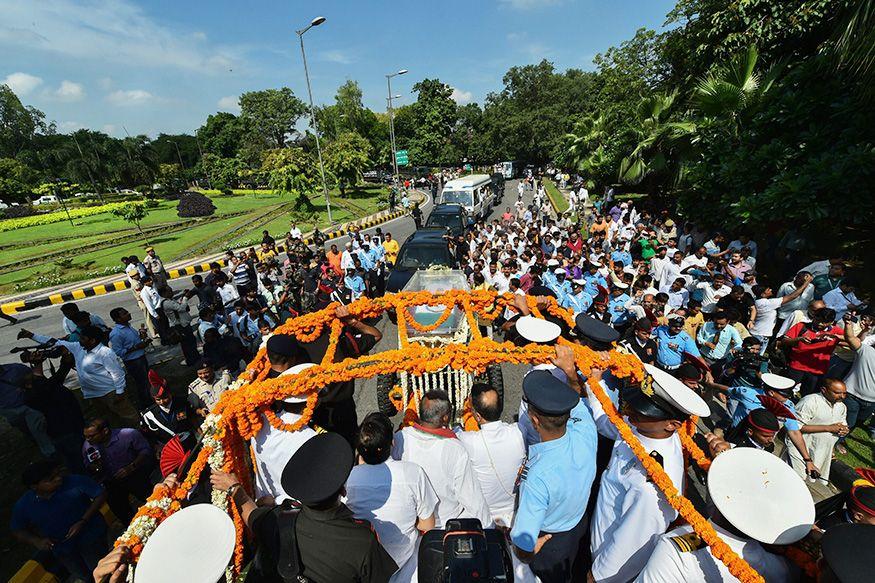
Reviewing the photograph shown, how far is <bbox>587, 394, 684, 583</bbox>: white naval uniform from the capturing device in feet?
8.13

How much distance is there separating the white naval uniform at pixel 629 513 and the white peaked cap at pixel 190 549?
2.44 metres

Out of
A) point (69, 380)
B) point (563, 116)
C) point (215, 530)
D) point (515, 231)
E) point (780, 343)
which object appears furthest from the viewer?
point (563, 116)

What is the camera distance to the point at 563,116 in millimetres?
47906

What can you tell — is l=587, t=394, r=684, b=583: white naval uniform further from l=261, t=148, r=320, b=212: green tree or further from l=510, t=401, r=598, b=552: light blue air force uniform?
l=261, t=148, r=320, b=212: green tree

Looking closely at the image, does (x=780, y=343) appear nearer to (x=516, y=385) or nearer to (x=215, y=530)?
(x=516, y=385)

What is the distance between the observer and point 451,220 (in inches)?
659

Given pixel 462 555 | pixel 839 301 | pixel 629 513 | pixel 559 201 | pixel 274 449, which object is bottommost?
pixel 559 201

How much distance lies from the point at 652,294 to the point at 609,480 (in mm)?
4524

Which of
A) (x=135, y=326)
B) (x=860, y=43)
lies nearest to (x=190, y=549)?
(x=860, y=43)

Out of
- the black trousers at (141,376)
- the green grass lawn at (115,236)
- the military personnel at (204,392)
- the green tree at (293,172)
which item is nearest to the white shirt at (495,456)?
the military personnel at (204,392)

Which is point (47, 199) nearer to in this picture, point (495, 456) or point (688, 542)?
point (495, 456)

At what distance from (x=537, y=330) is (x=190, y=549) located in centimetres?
294

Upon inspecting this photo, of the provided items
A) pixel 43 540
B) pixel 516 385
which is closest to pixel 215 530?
pixel 43 540

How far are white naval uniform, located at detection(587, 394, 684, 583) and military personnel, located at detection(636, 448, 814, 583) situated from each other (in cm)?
28
